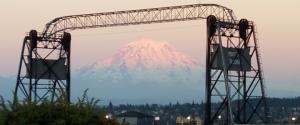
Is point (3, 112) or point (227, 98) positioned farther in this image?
point (227, 98)

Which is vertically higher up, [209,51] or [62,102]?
[209,51]

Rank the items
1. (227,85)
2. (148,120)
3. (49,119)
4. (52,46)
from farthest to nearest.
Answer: (148,120) < (52,46) < (227,85) < (49,119)

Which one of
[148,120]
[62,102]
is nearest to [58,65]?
[148,120]

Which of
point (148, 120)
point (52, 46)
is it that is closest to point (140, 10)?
point (52, 46)

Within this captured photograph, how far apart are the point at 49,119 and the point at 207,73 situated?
2307 inches

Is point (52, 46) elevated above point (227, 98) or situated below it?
above

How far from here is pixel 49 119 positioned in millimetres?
25156

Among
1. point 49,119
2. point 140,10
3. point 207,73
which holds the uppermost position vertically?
point 140,10

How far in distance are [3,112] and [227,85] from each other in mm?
57861

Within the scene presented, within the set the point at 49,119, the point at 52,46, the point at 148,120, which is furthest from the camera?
the point at 148,120

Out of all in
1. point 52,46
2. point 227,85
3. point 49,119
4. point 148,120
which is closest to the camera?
point 49,119

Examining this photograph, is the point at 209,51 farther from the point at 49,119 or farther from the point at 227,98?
the point at 49,119

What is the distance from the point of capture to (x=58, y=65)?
321 feet

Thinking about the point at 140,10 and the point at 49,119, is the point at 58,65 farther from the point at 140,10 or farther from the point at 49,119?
the point at 49,119
